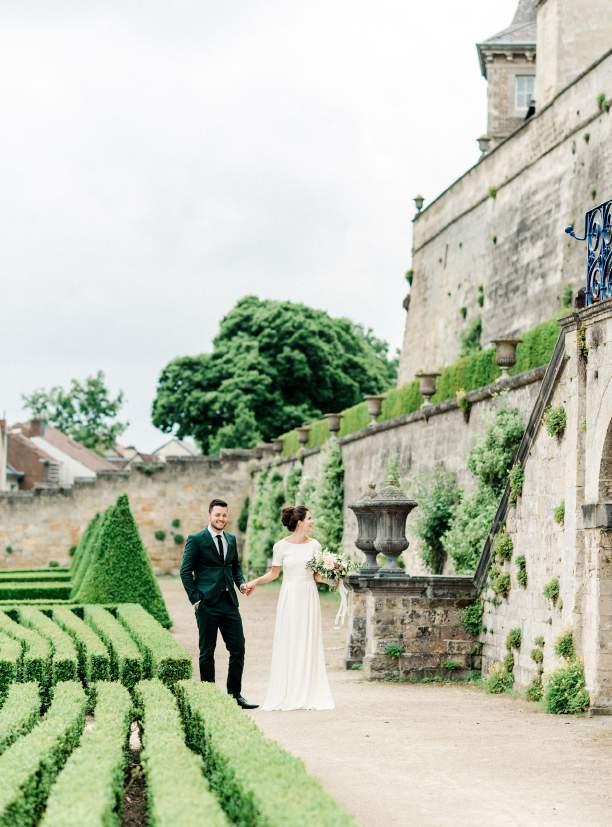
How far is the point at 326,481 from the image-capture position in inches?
1203

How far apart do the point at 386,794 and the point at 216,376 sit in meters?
43.4

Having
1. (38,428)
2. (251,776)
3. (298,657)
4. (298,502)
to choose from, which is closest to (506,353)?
(298,657)

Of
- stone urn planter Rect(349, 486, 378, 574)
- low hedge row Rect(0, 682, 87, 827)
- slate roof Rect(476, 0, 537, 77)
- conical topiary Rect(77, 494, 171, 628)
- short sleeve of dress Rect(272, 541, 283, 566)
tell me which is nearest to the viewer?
low hedge row Rect(0, 682, 87, 827)


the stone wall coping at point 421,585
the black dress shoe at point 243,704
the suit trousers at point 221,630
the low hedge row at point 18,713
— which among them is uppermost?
the stone wall coping at point 421,585

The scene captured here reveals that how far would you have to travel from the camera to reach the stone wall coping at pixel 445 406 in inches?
711

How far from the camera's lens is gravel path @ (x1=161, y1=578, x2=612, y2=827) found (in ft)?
24.3

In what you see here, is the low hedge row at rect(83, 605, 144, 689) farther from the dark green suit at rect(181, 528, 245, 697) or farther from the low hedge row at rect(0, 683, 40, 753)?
the low hedge row at rect(0, 683, 40, 753)

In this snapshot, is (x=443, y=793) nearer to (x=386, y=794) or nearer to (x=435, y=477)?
(x=386, y=794)

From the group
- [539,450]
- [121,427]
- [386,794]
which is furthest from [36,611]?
[121,427]

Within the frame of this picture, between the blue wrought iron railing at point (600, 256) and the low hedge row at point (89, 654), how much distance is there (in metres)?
5.17

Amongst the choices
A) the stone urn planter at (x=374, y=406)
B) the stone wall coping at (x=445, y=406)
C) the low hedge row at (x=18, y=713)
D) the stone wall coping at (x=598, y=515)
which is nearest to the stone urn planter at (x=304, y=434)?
the stone wall coping at (x=445, y=406)

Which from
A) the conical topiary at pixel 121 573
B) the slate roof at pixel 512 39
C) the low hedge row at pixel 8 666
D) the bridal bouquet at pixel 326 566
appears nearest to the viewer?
the low hedge row at pixel 8 666

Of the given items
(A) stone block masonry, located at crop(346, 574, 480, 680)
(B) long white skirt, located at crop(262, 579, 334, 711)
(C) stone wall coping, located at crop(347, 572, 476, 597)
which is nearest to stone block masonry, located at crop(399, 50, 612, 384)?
(C) stone wall coping, located at crop(347, 572, 476, 597)

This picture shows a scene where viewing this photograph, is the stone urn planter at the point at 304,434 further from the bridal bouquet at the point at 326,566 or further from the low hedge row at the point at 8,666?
the low hedge row at the point at 8,666
